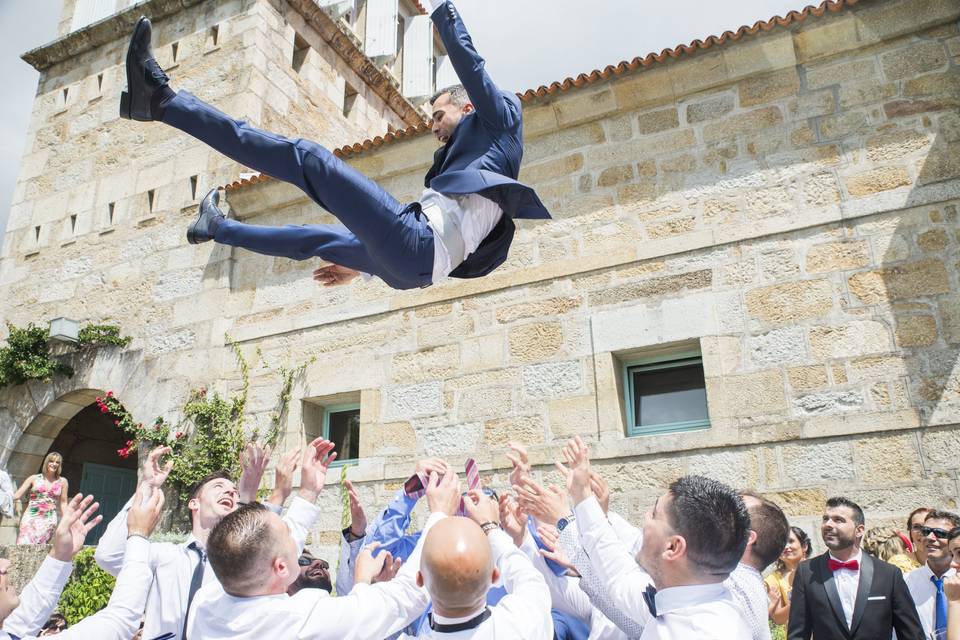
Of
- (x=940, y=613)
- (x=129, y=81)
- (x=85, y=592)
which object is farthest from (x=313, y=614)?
(x=85, y=592)

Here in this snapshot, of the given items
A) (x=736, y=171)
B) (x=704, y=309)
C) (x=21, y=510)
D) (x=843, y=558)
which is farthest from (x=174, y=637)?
(x=21, y=510)

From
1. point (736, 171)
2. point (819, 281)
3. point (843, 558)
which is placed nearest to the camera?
point (843, 558)

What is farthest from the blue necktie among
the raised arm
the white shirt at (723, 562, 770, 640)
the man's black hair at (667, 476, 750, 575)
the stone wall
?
the raised arm

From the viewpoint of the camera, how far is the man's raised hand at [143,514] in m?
2.95

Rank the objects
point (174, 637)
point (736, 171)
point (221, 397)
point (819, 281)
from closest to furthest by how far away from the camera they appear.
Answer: point (174, 637)
point (819, 281)
point (736, 171)
point (221, 397)

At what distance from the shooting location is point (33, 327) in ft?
31.7

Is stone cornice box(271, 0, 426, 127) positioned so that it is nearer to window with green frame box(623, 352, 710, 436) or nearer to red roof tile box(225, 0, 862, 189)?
red roof tile box(225, 0, 862, 189)

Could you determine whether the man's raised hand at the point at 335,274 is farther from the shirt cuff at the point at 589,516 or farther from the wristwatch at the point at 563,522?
the shirt cuff at the point at 589,516

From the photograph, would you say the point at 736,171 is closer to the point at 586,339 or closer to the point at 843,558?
the point at 586,339

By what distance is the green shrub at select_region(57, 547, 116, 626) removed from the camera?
6.68m

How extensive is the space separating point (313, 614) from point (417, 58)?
44.6 feet

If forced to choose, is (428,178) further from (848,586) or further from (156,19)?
(156,19)

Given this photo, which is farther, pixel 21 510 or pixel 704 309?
pixel 21 510

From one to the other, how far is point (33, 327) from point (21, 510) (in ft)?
7.46
